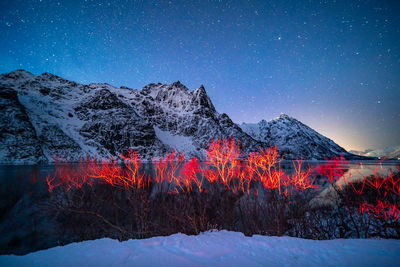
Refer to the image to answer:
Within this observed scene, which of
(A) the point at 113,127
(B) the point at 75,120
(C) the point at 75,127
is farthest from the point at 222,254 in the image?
(B) the point at 75,120

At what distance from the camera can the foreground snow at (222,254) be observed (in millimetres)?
4613

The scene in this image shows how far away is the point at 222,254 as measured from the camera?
16.5 feet

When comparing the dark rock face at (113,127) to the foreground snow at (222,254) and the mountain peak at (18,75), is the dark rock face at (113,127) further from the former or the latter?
the foreground snow at (222,254)

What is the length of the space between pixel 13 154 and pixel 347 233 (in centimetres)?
12589

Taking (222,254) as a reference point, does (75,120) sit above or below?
above

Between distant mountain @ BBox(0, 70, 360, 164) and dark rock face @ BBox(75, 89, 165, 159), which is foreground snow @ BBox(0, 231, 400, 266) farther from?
dark rock face @ BBox(75, 89, 165, 159)

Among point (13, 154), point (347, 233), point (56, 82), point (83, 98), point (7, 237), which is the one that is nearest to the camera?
point (347, 233)

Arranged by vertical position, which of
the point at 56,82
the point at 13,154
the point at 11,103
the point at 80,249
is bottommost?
the point at 13,154

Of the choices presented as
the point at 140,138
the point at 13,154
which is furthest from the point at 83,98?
the point at 13,154

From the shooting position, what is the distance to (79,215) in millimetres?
16156

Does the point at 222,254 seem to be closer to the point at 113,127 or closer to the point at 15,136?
the point at 15,136

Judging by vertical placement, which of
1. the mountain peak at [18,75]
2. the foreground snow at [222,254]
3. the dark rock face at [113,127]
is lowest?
the foreground snow at [222,254]

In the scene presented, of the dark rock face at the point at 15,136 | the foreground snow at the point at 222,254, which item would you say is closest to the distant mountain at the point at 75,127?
the dark rock face at the point at 15,136

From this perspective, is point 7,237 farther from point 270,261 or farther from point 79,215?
point 270,261
